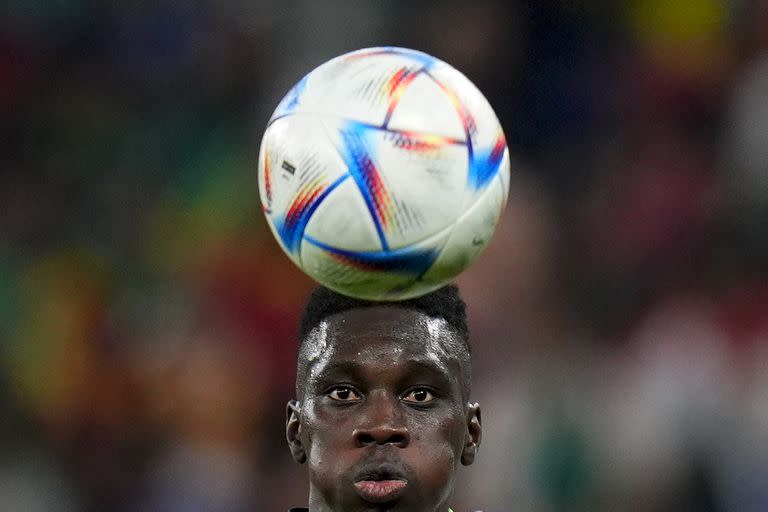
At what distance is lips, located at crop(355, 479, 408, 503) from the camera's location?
4.45 meters

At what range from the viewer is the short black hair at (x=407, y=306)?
4.78m

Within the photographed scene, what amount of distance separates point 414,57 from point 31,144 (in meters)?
4.97

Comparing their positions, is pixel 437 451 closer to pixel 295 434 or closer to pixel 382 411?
pixel 382 411

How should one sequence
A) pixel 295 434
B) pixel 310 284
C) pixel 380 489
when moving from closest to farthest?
pixel 380 489 → pixel 295 434 → pixel 310 284

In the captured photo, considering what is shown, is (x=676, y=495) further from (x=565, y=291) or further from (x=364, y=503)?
(x=364, y=503)

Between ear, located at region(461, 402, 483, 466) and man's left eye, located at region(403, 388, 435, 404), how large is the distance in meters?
0.21

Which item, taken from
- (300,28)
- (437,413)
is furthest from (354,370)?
(300,28)

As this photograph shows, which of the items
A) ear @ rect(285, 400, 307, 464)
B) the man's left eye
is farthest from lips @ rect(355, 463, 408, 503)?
ear @ rect(285, 400, 307, 464)

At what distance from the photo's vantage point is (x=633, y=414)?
7582 mm

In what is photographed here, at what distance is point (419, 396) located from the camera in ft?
15.3

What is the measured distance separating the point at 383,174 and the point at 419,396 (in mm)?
912

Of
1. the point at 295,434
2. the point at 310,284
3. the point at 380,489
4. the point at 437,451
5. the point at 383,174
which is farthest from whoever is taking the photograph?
the point at 310,284

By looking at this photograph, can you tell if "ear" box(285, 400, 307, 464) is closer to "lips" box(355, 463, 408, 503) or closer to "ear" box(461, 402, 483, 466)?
"lips" box(355, 463, 408, 503)

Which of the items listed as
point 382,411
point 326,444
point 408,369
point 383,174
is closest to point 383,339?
point 408,369
